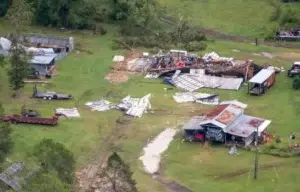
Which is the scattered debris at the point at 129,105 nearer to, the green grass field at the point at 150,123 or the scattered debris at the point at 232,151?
the green grass field at the point at 150,123

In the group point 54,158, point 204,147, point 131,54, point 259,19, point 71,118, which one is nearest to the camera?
point 54,158

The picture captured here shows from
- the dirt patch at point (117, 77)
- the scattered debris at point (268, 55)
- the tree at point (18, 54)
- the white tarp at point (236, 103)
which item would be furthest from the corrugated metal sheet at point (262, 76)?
the tree at point (18, 54)

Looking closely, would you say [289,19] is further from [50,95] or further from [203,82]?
[50,95]

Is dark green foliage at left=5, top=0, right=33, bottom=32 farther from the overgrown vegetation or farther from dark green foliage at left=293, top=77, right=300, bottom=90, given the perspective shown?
dark green foliage at left=293, top=77, right=300, bottom=90

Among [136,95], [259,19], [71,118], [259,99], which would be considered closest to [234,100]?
[259,99]

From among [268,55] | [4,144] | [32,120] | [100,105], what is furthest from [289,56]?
[4,144]

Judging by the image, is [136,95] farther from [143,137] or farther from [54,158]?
[54,158]

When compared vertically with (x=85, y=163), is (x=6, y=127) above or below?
above
